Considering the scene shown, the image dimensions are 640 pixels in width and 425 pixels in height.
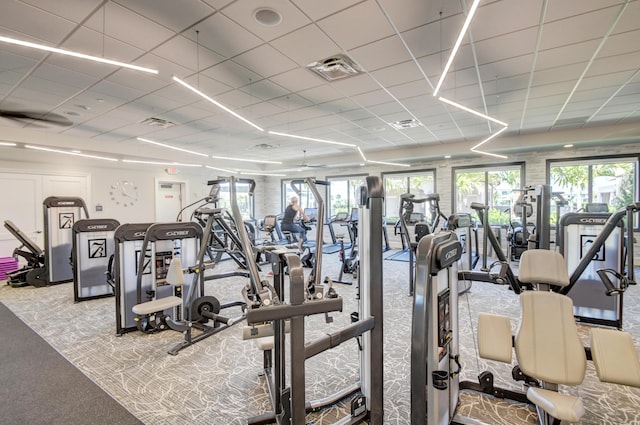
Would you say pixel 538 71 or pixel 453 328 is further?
pixel 538 71

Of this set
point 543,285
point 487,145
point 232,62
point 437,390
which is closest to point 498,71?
point 543,285

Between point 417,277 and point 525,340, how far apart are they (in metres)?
0.98

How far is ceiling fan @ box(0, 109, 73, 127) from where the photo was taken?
563 centimetres

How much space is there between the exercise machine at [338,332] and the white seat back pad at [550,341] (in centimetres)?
96

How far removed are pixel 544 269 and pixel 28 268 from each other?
27.2ft

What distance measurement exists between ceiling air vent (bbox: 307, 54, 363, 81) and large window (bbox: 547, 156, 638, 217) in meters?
6.74

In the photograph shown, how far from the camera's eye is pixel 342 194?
38.8 feet

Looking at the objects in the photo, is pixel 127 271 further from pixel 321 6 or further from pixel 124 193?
pixel 124 193

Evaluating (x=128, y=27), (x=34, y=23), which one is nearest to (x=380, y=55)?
(x=128, y=27)

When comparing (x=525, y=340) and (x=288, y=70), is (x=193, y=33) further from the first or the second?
(x=525, y=340)

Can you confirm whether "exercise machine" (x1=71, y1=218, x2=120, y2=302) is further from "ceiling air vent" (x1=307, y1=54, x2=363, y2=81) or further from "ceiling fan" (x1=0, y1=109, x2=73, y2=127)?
"ceiling air vent" (x1=307, y1=54, x2=363, y2=81)

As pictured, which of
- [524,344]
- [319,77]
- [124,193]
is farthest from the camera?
[124,193]

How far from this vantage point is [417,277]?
1675 mm

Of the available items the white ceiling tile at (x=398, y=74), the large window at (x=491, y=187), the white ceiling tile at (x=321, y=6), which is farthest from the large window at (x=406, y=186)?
the white ceiling tile at (x=321, y=6)
